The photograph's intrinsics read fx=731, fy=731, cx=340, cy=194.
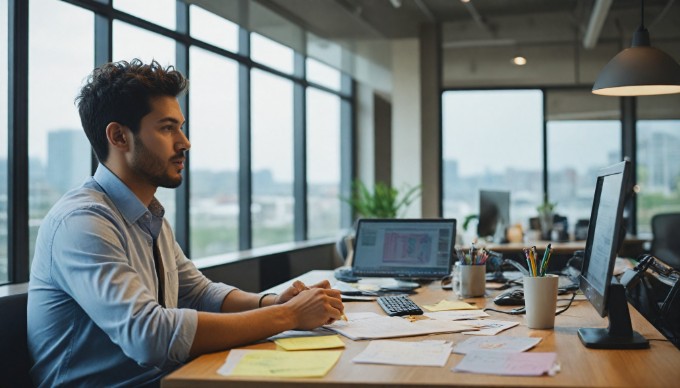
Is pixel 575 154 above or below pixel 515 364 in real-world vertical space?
above

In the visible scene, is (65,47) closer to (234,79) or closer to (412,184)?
(234,79)

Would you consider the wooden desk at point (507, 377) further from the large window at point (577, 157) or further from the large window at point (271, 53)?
the large window at point (577, 157)

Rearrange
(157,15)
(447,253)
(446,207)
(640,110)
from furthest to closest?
(446,207), (640,110), (157,15), (447,253)

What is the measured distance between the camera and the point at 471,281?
271cm

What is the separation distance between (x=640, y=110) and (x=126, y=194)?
6971 mm

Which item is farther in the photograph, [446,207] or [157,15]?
[446,207]

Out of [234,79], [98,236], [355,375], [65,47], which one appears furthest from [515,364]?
[234,79]

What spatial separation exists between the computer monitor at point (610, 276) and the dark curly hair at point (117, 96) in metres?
1.24

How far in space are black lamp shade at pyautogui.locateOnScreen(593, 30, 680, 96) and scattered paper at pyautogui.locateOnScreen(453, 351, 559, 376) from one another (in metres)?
2.68

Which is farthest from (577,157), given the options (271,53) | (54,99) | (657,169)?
(54,99)

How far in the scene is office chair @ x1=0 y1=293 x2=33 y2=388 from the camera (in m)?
2.07

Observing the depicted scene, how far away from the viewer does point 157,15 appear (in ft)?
15.9

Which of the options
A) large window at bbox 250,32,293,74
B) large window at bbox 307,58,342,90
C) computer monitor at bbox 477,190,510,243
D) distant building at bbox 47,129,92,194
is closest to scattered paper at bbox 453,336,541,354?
distant building at bbox 47,129,92,194

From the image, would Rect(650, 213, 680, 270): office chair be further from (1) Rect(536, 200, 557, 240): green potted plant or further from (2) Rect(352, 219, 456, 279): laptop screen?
(2) Rect(352, 219, 456, 279): laptop screen
